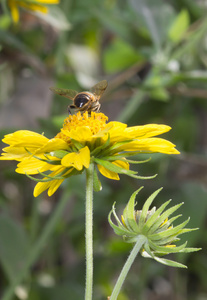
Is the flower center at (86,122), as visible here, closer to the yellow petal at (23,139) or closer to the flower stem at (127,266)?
the yellow petal at (23,139)

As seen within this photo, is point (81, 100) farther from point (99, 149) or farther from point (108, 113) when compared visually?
point (108, 113)

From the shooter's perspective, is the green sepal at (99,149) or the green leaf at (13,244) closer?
the green sepal at (99,149)

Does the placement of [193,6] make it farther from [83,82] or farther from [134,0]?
[83,82]

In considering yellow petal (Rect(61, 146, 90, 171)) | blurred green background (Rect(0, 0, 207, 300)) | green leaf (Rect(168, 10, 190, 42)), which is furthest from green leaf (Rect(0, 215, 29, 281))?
yellow petal (Rect(61, 146, 90, 171))

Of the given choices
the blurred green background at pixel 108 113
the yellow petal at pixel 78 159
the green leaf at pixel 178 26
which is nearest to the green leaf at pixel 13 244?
the blurred green background at pixel 108 113

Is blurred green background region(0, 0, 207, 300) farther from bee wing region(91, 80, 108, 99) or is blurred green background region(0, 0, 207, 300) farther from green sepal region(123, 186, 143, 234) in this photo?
green sepal region(123, 186, 143, 234)

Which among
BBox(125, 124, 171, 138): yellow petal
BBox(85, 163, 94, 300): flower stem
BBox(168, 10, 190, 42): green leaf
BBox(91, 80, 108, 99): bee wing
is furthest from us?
BBox(168, 10, 190, 42): green leaf
